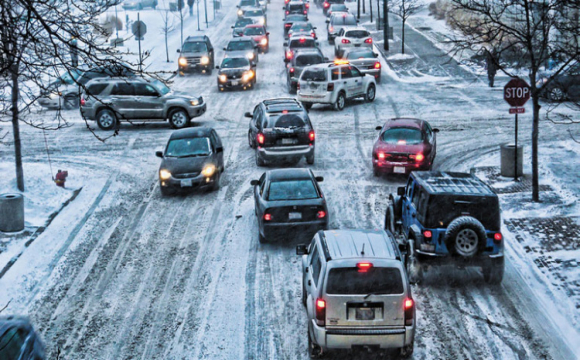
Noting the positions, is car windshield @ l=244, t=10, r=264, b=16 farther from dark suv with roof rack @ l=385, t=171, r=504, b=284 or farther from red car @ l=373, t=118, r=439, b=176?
dark suv with roof rack @ l=385, t=171, r=504, b=284

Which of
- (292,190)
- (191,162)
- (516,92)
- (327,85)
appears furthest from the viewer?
(327,85)

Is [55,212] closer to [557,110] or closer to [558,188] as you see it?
[558,188]

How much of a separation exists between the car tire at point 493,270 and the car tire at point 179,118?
56.6ft

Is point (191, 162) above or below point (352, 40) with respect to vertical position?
below

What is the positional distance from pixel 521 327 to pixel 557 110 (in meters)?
19.1

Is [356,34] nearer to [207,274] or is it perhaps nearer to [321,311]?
[207,274]

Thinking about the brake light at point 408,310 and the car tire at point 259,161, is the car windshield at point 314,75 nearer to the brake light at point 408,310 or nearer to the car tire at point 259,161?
the car tire at point 259,161

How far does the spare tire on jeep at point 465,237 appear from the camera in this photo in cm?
1318

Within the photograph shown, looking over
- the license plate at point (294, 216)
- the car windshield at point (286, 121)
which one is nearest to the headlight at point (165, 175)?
the car windshield at point (286, 121)

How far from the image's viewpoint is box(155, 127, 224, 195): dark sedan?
Result: 796 inches

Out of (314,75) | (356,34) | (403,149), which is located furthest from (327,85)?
(356,34)

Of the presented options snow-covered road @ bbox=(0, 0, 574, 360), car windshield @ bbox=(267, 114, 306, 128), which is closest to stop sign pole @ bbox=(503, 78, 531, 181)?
snow-covered road @ bbox=(0, 0, 574, 360)

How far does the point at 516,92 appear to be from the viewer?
65.5 ft

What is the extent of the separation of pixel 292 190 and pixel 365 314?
250 inches
